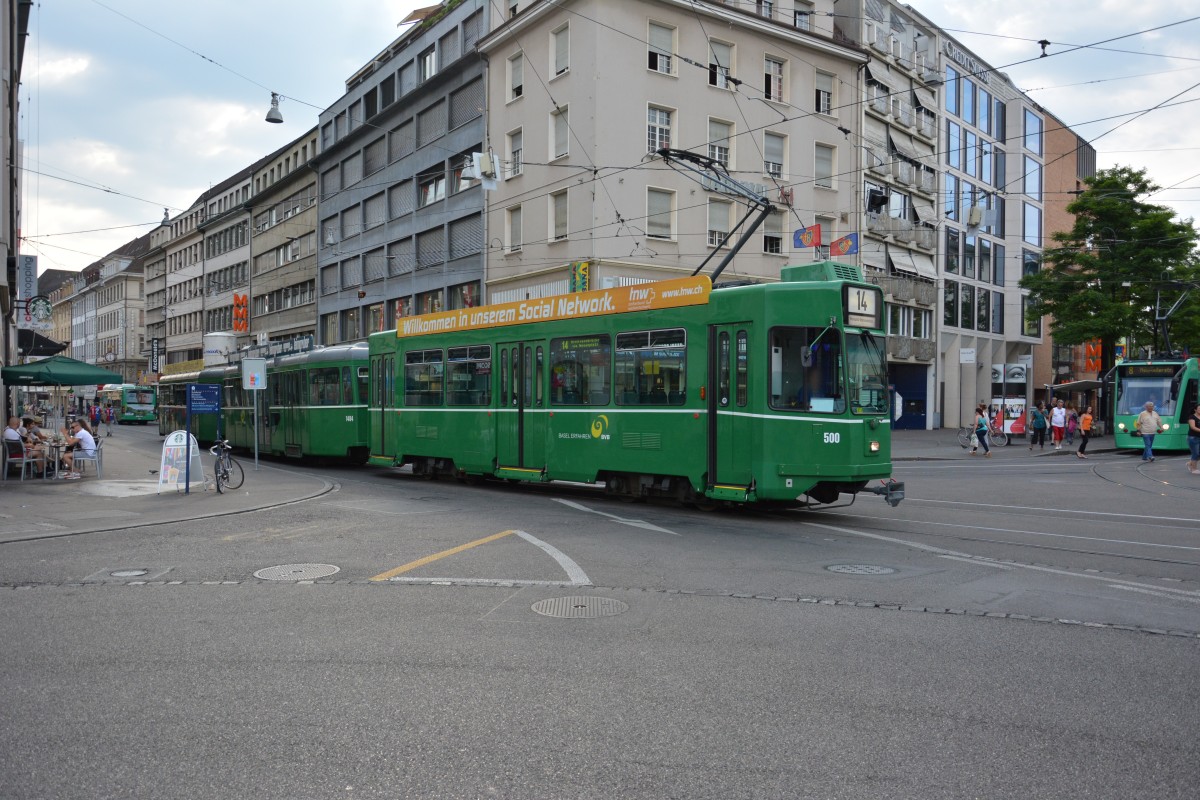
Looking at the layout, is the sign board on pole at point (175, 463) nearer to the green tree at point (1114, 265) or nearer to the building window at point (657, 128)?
the building window at point (657, 128)

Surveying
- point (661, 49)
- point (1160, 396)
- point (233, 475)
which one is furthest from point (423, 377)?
point (1160, 396)

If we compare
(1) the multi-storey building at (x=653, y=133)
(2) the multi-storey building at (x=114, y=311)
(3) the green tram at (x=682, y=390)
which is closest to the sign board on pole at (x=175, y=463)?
(3) the green tram at (x=682, y=390)

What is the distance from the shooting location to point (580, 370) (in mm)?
15500

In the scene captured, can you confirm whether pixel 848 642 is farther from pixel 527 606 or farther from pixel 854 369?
pixel 854 369

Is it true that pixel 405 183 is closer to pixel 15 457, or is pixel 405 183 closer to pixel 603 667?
pixel 15 457

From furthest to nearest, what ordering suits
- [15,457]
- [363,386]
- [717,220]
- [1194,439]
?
1. [717,220]
2. [1194,439]
3. [363,386]
4. [15,457]

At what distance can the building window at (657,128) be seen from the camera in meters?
33.1

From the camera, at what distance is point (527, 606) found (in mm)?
7305

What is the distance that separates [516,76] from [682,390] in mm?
26289

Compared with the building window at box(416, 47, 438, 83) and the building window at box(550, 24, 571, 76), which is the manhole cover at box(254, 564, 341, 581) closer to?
the building window at box(550, 24, 571, 76)

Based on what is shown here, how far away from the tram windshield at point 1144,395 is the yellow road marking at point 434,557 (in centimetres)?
2864

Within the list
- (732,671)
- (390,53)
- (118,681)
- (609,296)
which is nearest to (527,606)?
(732,671)

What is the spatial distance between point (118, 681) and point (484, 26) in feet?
124

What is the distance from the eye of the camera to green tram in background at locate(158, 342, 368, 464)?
23641 millimetres
